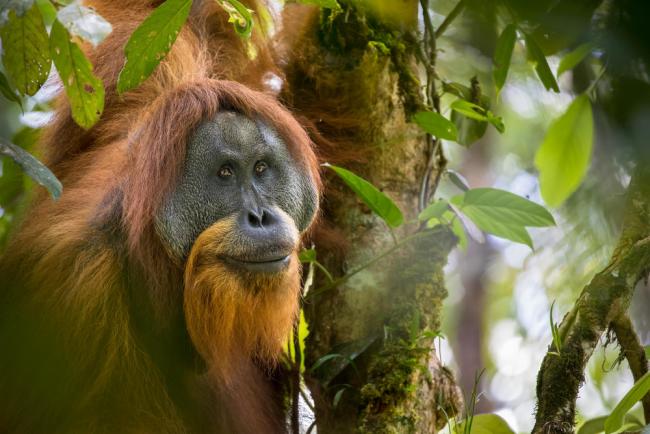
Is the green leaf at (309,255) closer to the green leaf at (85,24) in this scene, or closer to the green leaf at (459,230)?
the green leaf at (459,230)

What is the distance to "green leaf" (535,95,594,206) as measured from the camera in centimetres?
192

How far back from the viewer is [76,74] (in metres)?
2.23

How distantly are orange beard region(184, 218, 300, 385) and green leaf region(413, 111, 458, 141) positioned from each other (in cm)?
69

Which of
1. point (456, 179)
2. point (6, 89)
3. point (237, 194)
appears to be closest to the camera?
point (6, 89)

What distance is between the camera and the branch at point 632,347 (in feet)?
8.08

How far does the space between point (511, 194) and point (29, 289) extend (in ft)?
5.76

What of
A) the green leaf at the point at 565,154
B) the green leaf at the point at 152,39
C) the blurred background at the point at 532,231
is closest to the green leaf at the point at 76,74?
the green leaf at the point at 152,39

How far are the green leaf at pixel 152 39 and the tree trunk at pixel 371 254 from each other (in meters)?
1.08

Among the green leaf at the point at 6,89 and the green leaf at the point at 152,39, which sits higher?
the green leaf at the point at 152,39

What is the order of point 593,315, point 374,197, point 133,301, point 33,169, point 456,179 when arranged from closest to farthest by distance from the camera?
1. point 33,169
2. point 593,315
3. point 374,197
4. point 133,301
5. point 456,179

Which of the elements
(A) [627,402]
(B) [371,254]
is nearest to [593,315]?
(A) [627,402]

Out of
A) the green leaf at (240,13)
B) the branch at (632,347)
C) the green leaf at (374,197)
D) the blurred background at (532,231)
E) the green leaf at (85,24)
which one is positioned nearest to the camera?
the blurred background at (532,231)

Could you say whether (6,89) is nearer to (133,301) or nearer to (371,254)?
(133,301)

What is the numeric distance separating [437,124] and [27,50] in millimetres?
1439
